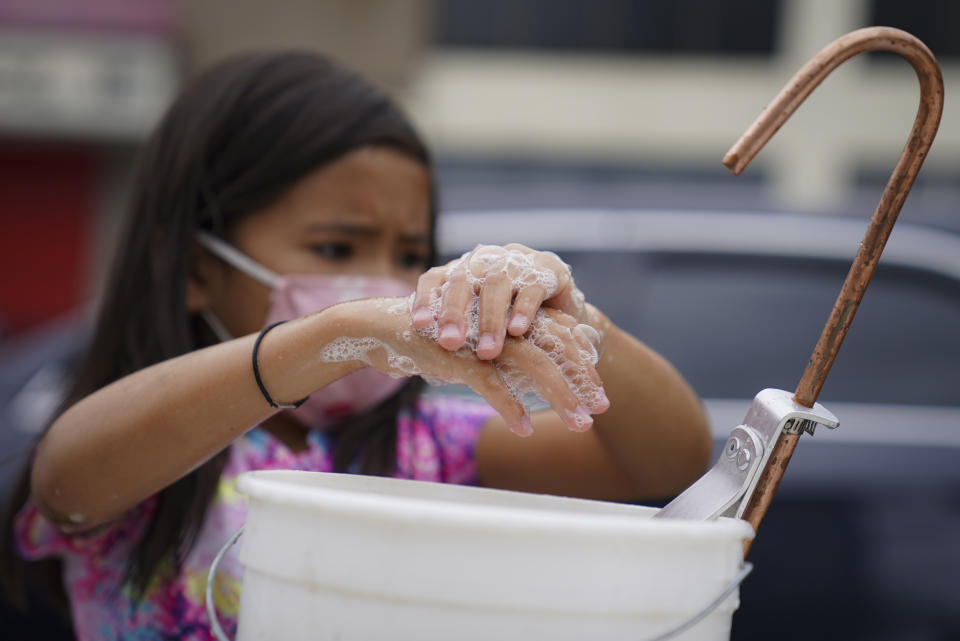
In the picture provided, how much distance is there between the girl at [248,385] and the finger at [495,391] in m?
0.15

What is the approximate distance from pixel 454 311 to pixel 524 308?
64mm

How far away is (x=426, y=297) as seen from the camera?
0.90m

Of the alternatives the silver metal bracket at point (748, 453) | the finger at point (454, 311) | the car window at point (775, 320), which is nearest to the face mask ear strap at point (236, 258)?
the finger at point (454, 311)

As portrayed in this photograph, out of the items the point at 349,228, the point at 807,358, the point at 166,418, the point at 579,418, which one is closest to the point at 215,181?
the point at 349,228

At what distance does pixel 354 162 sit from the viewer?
1.50 meters

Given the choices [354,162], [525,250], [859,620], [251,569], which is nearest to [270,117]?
[354,162]

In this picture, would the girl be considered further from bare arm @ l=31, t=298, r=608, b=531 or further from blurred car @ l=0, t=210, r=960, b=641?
blurred car @ l=0, t=210, r=960, b=641

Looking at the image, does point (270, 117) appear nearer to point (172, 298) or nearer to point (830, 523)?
point (172, 298)

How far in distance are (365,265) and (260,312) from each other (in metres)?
0.17

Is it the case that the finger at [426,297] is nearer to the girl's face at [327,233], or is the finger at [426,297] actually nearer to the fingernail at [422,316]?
the fingernail at [422,316]

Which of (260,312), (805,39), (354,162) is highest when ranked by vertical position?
(354,162)

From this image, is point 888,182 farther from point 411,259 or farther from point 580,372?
point 411,259

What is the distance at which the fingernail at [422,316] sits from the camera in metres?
0.89

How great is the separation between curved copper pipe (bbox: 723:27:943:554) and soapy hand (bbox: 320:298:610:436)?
0.53 feet
